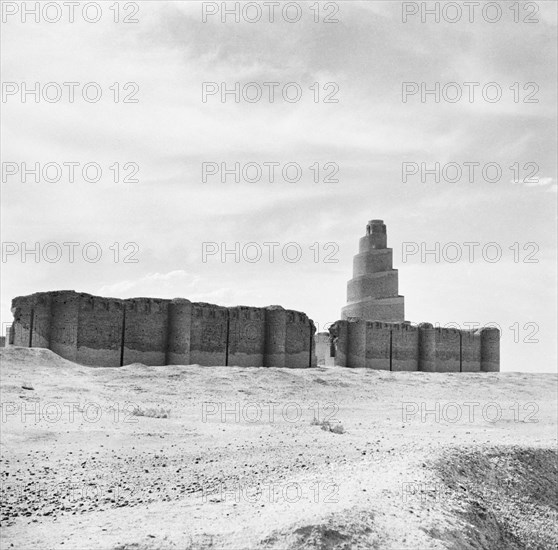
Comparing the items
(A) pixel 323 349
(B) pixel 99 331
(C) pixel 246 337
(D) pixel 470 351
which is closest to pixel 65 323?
(B) pixel 99 331

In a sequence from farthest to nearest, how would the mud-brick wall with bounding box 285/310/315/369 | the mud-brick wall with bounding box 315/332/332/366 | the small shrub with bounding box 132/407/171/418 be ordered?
the mud-brick wall with bounding box 315/332/332/366, the mud-brick wall with bounding box 285/310/315/369, the small shrub with bounding box 132/407/171/418

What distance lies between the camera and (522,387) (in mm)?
30406

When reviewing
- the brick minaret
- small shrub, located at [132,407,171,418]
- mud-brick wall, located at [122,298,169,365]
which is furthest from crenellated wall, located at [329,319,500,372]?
small shrub, located at [132,407,171,418]

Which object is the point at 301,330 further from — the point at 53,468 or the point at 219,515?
the point at 219,515

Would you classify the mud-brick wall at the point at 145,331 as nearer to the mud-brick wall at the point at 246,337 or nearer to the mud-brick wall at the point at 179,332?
the mud-brick wall at the point at 179,332

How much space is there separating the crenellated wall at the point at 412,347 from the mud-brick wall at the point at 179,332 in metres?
10.9

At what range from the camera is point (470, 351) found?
37.6m

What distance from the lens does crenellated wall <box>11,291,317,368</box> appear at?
70.3 feet

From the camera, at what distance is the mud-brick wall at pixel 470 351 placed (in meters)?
37.3

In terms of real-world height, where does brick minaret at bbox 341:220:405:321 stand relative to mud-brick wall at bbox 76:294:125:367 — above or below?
above

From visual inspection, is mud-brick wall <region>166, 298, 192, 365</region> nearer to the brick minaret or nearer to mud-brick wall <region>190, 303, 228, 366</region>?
mud-brick wall <region>190, 303, 228, 366</region>

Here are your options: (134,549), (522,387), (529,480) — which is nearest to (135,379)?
(529,480)

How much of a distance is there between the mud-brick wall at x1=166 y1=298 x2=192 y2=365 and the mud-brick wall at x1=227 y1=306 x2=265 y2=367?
2.14 metres

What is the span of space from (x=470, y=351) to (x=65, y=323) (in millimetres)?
25803
